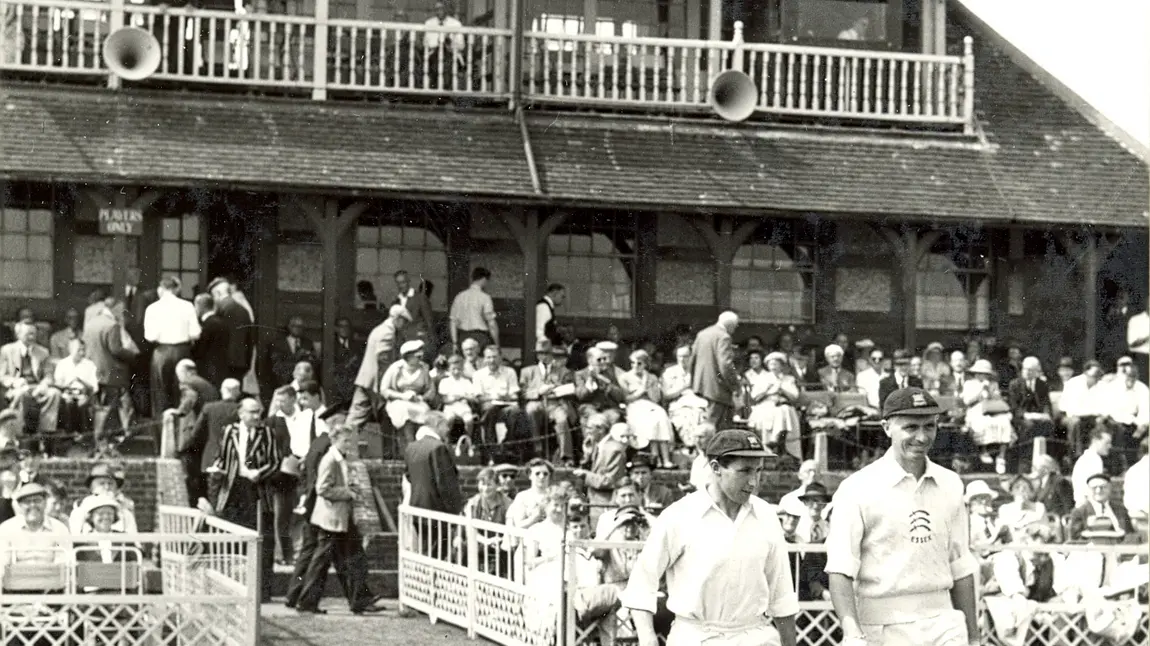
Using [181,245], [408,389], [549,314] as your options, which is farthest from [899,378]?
[181,245]

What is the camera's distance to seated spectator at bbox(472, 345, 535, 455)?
1908 centimetres

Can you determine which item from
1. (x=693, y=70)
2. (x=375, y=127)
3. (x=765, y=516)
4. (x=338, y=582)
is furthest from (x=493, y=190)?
(x=765, y=516)

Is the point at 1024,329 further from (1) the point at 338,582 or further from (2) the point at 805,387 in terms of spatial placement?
(1) the point at 338,582

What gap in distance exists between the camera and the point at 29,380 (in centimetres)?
1891

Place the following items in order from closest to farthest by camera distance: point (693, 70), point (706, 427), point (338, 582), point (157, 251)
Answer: point (338, 582) → point (706, 427) → point (157, 251) → point (693, 70)

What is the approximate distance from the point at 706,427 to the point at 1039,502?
332 centimetres

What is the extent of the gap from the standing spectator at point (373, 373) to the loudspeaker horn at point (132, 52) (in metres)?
4.81

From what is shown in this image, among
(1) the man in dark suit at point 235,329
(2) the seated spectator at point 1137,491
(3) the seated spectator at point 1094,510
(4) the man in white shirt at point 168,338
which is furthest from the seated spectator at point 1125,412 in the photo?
(4) the man in white shirt at point 168,338

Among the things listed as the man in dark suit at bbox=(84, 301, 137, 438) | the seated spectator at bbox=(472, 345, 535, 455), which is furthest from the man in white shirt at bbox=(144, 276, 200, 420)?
the seated spectator at bbox=(472, 345, 535, 455)

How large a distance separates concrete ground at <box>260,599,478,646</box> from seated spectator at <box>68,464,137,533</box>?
1286 mm

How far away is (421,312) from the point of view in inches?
846

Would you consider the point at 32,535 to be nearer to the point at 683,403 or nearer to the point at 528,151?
the point at 683,403

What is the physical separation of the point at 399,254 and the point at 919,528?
16490mm

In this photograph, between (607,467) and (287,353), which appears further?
(287,353)
